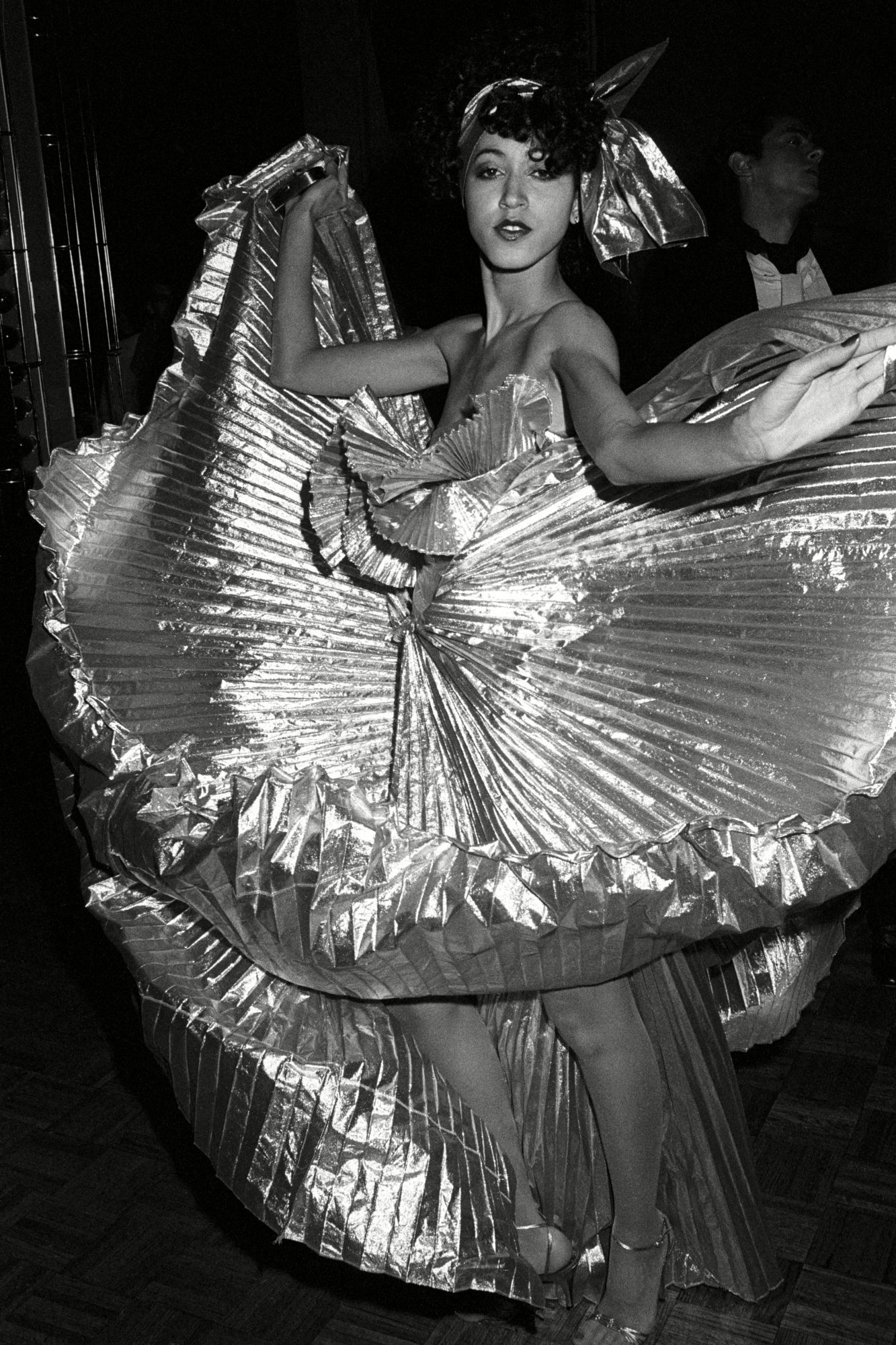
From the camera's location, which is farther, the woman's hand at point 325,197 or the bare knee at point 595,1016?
the woman's hand at point 325,197

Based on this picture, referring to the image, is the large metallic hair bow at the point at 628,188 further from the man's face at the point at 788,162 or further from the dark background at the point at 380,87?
the dark background at the point at 380,87

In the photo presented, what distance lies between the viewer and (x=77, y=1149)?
1.75m

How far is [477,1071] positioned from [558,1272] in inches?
10.1

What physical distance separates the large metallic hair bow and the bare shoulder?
4.7 inches

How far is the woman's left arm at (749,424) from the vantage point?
3.20ft

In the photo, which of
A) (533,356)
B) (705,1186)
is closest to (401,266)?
(533,356)

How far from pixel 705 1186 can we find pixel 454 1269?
1.04 ft

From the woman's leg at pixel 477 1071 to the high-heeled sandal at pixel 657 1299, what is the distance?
7 cm

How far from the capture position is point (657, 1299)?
1425 millimetres

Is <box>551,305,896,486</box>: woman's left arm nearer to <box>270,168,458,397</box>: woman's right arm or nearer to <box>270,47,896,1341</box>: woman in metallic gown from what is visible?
<box>270,47,896,1341</box>: woman in metallic gown

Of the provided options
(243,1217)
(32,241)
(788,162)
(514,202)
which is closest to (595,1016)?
(243,1217)

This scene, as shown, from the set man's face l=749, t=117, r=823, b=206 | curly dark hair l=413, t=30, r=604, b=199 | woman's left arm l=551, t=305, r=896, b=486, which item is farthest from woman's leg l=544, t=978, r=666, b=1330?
man's face l=749, t=117, r=823, b=206

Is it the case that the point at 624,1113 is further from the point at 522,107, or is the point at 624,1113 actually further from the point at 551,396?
the point at 522,107

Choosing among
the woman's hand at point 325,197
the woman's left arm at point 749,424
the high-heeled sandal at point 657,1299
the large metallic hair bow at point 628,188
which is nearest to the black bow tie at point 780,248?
the large metallic hair bow at point 628,188
